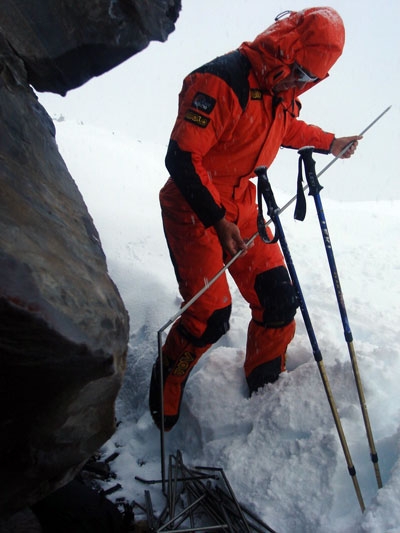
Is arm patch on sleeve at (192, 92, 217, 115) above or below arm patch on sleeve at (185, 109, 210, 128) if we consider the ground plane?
above

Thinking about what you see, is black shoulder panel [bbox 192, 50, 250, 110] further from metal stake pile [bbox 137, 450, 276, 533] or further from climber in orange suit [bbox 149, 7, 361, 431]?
metal stake pile [bbox 137, 450, 276, 533]

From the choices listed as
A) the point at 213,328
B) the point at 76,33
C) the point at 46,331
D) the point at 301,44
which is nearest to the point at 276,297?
the point at 213,328

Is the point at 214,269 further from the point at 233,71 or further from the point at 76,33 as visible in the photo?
the point at 76,33

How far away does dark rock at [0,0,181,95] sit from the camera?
9.52ft

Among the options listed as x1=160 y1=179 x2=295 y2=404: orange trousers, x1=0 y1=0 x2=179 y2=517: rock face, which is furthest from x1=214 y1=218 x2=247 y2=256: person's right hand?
x1=0 y1=0 x2=179 y2=517: rock face

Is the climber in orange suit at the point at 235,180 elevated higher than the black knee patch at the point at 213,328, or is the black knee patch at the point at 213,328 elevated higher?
the climber in orange suit at the point at 235,180

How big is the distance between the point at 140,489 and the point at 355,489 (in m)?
1.32

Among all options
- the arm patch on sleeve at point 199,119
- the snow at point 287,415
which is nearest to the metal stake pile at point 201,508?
the snow at point 287,415

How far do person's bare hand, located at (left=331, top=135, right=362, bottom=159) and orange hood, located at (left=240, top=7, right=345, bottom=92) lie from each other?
2.80 ft

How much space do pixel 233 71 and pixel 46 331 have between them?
2.11 meters

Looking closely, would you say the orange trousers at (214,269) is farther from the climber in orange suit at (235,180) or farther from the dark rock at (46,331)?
the dark rock at (46,331)

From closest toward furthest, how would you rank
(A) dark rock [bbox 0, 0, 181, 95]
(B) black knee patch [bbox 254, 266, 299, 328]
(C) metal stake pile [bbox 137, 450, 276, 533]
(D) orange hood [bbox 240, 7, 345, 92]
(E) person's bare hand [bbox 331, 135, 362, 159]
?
(C) metal stake pile [bbox 137, 450, 276, 533] → (D) orange hood [bbox 240, 7, 345, 92] → (A) dark rock [bbox 0, 0, 181, 95] → (B) black knee patch [bbox 254, 266, 299, 328] → (E) person's bare hand [bbox 331, 135, 362, 159]

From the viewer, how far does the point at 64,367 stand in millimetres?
1471

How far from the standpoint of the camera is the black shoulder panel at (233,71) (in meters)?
2.75
